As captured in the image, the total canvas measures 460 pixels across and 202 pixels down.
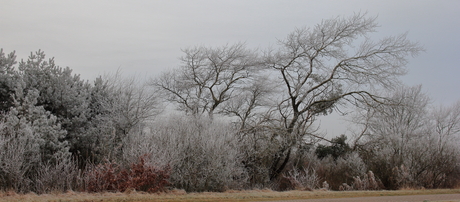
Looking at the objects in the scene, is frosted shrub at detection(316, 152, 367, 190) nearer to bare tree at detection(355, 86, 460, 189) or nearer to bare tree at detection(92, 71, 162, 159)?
bare tree at detection(355, 86, 460, 189)

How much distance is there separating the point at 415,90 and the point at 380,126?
11640 mm

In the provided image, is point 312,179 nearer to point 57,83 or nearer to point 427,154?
point 427,154

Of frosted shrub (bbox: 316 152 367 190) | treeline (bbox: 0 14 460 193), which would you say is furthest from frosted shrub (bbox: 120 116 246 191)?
frosted shrub (bbox: 316 152 367 190)

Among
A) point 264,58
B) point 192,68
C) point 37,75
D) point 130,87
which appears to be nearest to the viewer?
point 37,75

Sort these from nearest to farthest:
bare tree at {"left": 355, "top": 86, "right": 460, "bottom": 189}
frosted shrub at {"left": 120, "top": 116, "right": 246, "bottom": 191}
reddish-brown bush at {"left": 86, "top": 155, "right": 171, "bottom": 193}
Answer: reddish-brown bush at {"left": 86, "top": 155, "right": 171, "bottom": 193} → frosted shrub at {"left": 120, "top": 116, "right": 246, "bottom": 191} → bare tree at {"left": 355, "top": 86, "right": 460, "bottom": 189}

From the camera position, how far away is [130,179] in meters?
14.0

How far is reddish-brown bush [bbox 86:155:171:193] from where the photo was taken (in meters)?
14.0

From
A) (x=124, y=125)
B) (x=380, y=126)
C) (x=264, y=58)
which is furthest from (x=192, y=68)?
(x=380, y=126)

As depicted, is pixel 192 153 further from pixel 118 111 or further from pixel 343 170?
pixel 343 170

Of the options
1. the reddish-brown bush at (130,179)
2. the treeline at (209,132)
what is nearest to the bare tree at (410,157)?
the treeline at (209,132)

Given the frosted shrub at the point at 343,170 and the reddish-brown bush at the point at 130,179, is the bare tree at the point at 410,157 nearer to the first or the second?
the frosted shrub at the point at 343,170

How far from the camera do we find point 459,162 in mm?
22922

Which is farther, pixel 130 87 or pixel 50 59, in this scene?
pixel 130 87

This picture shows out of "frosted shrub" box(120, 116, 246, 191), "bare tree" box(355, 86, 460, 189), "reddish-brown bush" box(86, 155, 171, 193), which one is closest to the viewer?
"reddish-brown bush" box(86, 155, 171, 193)
